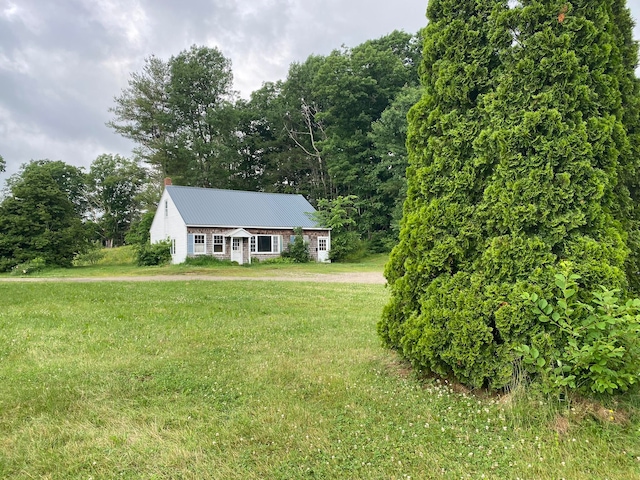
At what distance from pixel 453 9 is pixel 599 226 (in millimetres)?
2378

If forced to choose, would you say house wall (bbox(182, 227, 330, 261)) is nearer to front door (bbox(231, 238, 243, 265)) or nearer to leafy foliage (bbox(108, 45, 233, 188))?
front door (bbox(231, 238, 243, 265))

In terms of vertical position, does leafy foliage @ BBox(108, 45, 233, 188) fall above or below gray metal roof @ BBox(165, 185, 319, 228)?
above

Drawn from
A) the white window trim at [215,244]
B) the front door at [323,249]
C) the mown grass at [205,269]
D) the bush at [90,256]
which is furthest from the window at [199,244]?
the bush at [90,256]

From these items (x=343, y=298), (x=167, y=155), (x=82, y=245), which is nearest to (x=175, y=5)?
(x=343, y=298)

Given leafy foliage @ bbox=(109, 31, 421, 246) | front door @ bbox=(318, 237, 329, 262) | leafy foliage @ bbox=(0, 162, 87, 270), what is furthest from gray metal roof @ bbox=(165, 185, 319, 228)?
leafy foliage @ bbox=(109, 31, 421, 246)

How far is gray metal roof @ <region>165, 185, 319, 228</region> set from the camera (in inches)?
911

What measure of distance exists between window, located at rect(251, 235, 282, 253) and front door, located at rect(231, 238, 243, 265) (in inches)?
34.4

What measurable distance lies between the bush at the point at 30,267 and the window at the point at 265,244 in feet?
39.2

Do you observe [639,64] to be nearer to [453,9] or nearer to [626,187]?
[626,187]

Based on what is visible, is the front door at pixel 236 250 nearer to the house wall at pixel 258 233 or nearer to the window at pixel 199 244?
the house wall at pixel 258 233

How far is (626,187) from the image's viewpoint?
3.24 metres

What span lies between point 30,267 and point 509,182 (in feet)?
81.1

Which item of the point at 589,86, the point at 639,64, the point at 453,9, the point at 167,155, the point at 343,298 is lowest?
the point at 343,298

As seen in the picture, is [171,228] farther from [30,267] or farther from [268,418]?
[268,418]
